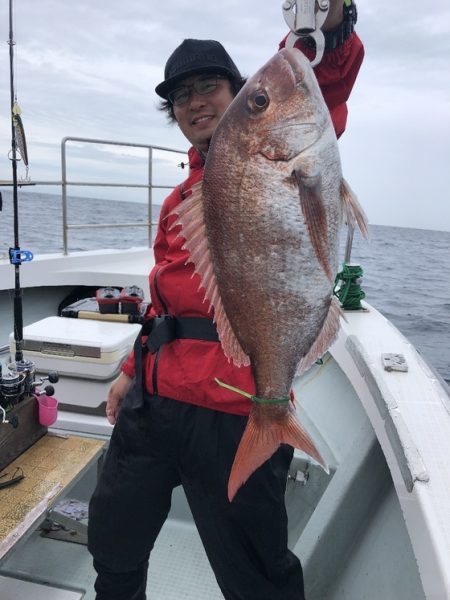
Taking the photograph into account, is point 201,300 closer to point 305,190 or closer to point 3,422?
point 305,190

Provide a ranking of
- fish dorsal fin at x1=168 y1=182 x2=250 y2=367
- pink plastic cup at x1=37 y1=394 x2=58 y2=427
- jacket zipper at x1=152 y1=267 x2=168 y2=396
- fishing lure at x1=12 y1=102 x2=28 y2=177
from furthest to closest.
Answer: fishing lure at x1=12 y1=102 x2=28 y2=177
pink plastic cup at x1=37 y1=394 x2=58 y2=427
jacket zipper at x1=152 y1=267 x2=168 y2=396
fish dorsal fin at x1=168 y1=182 x2=250 y2=367

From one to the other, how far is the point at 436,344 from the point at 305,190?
25.9ft

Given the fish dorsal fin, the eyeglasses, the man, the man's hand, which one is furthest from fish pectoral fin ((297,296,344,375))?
the man's hand

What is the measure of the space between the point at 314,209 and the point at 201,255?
0.34 metres

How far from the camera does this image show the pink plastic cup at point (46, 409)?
2.73 m

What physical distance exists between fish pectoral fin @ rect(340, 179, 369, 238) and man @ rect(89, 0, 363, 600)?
0.47m

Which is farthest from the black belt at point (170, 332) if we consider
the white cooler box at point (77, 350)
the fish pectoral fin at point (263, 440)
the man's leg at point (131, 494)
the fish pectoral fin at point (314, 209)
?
the white cooler box at point (77, 350)

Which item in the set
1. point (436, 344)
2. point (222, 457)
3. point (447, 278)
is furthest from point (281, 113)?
point (447, 278)

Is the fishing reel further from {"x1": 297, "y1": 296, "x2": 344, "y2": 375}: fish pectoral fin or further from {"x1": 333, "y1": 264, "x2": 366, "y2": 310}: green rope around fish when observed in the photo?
{"x1": 333, "y1": 264, "x2": 366, "y2": 310}: green rope around fish

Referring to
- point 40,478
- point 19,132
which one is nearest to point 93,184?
point 19,132

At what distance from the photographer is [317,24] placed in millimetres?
1322

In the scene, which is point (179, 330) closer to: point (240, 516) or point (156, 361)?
point (156, 361)

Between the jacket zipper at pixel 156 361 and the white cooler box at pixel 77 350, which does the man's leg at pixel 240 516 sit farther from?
the white cooler box at pixel 77 350

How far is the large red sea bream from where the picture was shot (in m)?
1.24
